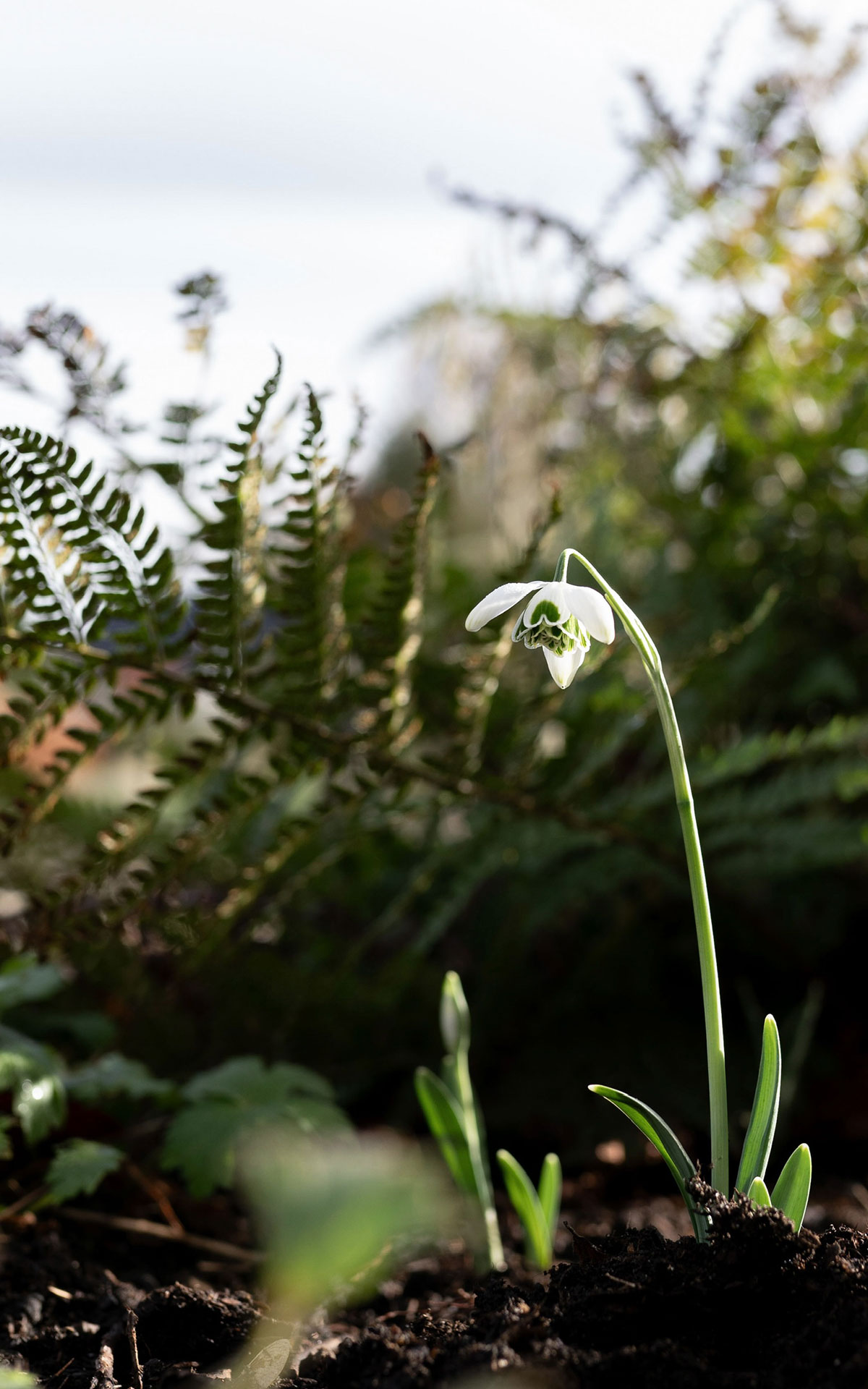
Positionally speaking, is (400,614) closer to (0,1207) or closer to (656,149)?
(0,1207)

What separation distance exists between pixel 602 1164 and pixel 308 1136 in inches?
20.6

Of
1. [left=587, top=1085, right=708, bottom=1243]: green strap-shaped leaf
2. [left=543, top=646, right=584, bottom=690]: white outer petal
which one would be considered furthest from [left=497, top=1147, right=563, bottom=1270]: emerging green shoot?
[left=543, top=646, right=584, bottom=690]: white outer petal

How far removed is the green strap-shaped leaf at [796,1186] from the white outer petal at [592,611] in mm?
364

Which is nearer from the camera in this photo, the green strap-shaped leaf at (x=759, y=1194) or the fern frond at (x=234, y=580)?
the green strap-shaped leaf at (x=759, y=1194)

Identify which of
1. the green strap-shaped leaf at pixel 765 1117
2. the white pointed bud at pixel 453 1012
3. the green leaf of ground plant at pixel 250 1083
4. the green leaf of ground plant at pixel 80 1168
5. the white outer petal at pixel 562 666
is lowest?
the green leaf of ground plant at pixel 80 1168

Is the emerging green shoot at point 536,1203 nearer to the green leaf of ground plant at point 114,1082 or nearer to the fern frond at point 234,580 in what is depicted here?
the green leaf of ground plant at point 114,1082

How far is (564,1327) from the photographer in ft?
2.06

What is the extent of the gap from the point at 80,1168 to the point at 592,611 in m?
0.65

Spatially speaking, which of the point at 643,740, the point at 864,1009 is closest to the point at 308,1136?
the point at 643,740

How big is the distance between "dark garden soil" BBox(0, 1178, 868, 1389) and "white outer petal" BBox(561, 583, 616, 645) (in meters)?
0.36

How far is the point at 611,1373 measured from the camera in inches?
22.5

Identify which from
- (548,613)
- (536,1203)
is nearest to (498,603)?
(548,613)

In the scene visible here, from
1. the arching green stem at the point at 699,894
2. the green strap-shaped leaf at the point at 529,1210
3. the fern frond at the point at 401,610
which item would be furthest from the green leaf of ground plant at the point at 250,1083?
the arching green stem at the point at 699,894

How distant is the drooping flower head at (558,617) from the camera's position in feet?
2.02
